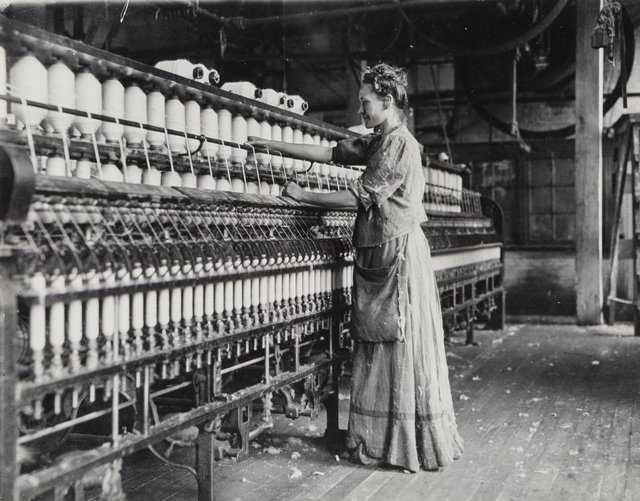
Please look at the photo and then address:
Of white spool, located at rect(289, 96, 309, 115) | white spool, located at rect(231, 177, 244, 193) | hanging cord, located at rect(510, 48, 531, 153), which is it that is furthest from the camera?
hanging cord, located at rect(510, 48, 531, 153)

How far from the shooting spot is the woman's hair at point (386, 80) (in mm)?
3211

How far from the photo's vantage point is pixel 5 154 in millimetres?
1825

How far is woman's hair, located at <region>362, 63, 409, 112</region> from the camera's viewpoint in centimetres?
321

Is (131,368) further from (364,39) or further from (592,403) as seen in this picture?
(364,39)

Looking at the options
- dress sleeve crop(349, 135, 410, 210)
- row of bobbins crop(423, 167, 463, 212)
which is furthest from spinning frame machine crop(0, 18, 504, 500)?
row of bobbins crop(423, 167, 463, 212)

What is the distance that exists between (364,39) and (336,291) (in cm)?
599

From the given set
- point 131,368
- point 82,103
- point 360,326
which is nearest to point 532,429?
point 360,326

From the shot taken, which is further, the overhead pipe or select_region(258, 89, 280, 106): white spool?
the overhead pipe

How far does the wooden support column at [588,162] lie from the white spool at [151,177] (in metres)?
6.24

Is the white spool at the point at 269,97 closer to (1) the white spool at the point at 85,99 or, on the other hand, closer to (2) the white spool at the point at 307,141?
(2) the white spool at the point at 307,141

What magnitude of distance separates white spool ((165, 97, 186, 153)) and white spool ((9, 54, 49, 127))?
2.08 feet

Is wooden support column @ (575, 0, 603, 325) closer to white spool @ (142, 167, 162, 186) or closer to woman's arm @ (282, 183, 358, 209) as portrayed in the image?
woman's arm @ (282, 183, 358, 209)

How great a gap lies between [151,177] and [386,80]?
1.18 metres

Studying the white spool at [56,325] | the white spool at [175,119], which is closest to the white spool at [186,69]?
the white spool at [175,119]
